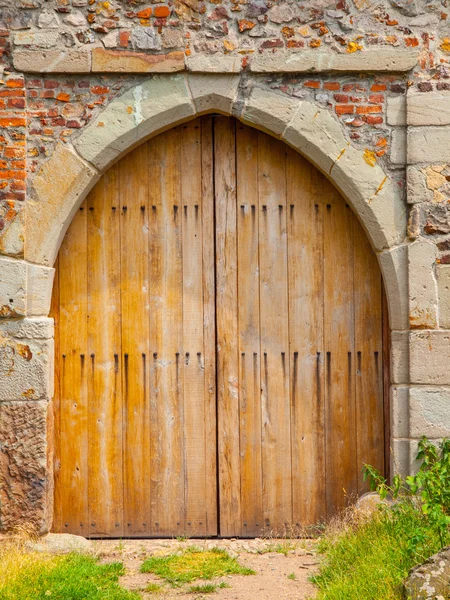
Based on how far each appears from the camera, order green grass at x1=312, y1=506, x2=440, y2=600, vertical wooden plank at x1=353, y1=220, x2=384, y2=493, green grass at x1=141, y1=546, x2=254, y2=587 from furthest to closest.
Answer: vertical wooden plank at x1=353, y1=220, x2=384, y2=493 < green grass at x1=141, y1=546, x2=254, y2=587 < green grass at x1=312, y1=506, x2=440, y2=600

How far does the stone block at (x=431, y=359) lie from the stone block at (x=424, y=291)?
0.25ft

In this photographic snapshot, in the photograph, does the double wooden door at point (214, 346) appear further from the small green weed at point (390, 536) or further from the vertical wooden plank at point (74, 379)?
the small green weed at point (390, 536)

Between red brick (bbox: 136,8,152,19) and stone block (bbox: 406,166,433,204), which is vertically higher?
red brick (bbox: 136,8,152,19)

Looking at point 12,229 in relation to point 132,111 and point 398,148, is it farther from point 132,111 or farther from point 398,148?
point 398,148

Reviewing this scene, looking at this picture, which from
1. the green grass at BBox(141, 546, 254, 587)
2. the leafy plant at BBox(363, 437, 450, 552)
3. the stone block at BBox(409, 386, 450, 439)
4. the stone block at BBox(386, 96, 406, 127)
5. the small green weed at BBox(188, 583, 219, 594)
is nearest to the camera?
the leafy plant at BBox(363, 437, 450, 552)

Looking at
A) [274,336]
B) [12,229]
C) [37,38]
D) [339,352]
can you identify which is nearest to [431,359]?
[339,352]

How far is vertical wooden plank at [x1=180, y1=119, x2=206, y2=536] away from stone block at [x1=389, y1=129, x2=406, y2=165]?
3.93 ft

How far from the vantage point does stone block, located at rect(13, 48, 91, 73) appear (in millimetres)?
4434

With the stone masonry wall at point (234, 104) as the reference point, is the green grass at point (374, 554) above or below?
below

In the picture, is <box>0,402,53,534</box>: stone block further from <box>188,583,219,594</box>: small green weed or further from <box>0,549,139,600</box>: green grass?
<box>188,583,219,594</box>: small green weed

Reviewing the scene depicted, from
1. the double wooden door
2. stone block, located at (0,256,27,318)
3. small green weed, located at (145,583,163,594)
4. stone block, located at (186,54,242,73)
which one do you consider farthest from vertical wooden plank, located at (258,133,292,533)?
stone block, located at (0,256,27,318)

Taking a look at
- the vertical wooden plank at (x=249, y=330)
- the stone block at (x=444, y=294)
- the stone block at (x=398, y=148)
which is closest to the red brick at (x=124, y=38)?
the vertical wooden plank at (x=249, y=330)

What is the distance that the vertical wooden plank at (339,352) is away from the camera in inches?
187

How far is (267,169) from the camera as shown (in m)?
4.79
